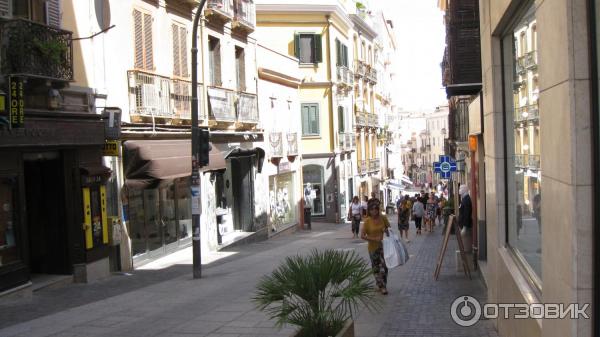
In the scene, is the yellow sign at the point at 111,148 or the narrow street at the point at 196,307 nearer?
the narrow street at the point at 196,307

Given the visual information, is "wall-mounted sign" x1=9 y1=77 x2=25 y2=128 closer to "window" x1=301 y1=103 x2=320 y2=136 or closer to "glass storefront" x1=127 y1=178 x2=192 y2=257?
"glass storefront" x1=127 y1=178 x2=192 y2=257

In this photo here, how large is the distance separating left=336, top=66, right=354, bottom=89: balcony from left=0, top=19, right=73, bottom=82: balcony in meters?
30.2

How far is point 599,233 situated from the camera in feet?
13.2

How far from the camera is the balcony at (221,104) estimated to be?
2158cm

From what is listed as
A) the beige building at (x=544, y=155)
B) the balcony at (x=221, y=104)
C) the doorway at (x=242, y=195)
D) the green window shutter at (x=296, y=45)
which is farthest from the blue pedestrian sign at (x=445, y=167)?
the beige building at (x=544, y=155)

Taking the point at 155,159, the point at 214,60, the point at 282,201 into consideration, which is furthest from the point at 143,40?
the point at 282,201

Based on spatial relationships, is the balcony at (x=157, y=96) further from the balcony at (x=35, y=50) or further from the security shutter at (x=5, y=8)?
the security shutter at (x=5, y=8)

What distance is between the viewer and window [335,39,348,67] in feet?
140

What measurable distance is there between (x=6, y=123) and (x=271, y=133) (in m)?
18.1

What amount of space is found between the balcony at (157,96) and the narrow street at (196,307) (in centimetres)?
404

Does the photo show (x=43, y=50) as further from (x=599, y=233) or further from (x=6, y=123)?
(x=599, y=233)

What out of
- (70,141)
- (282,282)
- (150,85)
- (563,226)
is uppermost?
(150,85)

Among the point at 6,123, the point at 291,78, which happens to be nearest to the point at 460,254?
the point at 6,123

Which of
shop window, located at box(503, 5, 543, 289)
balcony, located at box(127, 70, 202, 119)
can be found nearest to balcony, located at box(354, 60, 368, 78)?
balcony, located at box(127, 70, 202, 119)
